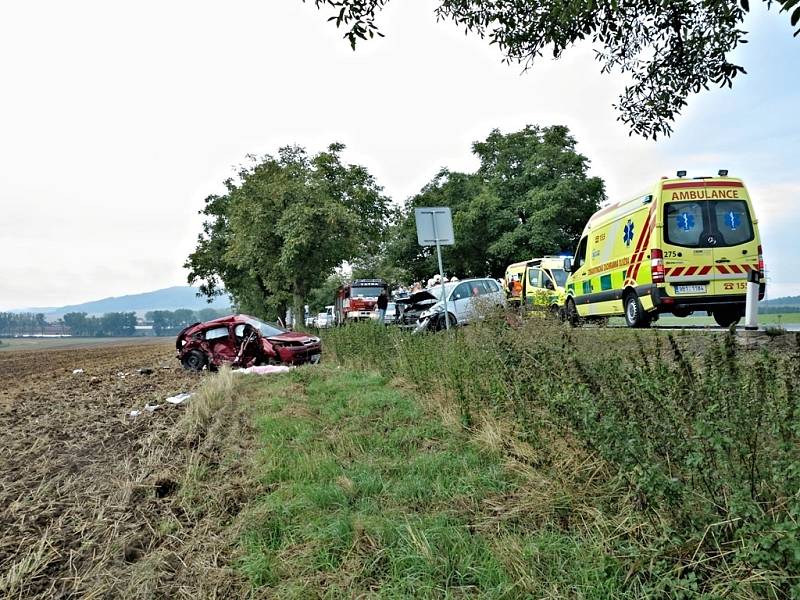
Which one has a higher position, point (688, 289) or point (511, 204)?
point (511, 204)

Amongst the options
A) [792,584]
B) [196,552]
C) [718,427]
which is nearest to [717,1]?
[718,427]

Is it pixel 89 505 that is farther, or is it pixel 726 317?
pixel 726 317

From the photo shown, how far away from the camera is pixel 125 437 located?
21.1 ft

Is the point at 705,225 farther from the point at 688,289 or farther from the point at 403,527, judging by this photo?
the point at 403,527

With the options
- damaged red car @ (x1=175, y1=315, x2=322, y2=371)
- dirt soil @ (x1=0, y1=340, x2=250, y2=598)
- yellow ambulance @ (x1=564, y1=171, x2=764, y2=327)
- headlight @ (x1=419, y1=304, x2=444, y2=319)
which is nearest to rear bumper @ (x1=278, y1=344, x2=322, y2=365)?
damaged red car @ (x1=175, y1=315, x2=322, y2=371)

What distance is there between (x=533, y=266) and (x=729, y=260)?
1037 centimetres

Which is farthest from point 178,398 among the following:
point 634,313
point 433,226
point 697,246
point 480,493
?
point 697,246

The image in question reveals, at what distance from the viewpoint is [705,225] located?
9.53 m

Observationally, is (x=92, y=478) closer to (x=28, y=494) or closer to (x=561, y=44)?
(x=28, y=494)

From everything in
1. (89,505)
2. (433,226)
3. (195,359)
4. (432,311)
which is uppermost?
(433,226)

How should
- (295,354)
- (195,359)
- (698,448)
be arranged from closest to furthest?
(698,448)
(295,354)
(195,359)

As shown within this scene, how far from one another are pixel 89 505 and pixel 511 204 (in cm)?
3217

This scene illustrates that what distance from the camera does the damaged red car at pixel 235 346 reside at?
13.6m

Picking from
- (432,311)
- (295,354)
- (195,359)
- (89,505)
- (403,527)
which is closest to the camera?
(403,527)
